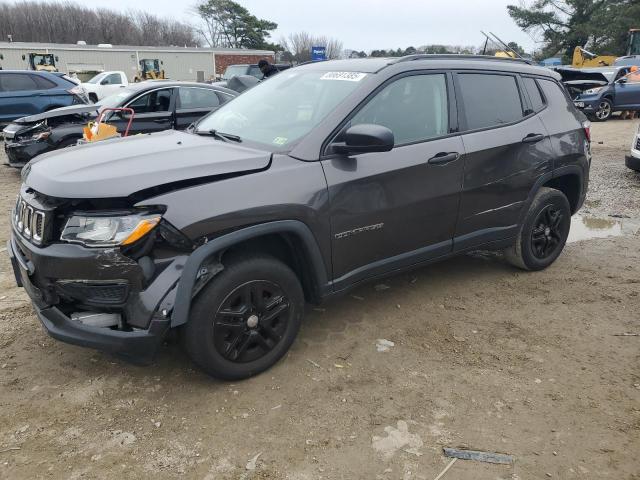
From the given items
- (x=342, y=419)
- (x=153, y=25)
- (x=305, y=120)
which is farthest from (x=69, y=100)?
(x=153, y=25)

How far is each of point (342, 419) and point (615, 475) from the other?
129cm

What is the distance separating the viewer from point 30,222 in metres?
2.72

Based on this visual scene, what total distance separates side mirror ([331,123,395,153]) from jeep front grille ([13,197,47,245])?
1649 millimetres

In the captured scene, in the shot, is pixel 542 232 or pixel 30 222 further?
pixel 542 232

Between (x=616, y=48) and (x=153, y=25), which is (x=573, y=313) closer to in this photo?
(x=616, y=48)

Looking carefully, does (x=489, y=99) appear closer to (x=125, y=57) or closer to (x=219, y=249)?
(x=219, y=249)

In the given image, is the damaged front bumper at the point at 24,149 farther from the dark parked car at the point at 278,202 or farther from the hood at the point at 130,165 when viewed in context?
the hood at the point at 130,165

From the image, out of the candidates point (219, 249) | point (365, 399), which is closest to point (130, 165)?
point (219, 249)

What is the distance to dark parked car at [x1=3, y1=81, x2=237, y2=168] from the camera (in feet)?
26.0

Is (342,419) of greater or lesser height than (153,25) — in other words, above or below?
below

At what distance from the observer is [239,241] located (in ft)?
8.89

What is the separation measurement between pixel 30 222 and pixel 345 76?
2.12m

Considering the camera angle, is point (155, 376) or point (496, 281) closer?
point (155, 376)

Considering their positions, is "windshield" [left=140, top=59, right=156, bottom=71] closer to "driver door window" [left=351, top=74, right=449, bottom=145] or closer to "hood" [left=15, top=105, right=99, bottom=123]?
"hood" [left=15, top=105, right=99, bottom=123]
